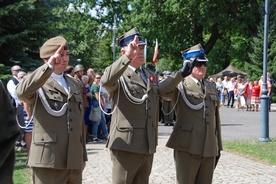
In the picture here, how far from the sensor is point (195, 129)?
19.0ft

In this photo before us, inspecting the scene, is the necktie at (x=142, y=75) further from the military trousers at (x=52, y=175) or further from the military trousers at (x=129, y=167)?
the military trousers at (x=52, y=175)

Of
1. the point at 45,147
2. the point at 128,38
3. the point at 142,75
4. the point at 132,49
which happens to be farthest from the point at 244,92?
the point at 45,147

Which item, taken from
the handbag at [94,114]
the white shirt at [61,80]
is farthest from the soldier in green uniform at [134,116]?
the handbag at [94,114]

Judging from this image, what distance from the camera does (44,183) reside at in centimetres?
472

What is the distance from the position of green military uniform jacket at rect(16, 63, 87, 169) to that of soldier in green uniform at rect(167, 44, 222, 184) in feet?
4.27

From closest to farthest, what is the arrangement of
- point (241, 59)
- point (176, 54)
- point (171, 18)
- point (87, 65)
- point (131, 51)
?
point (131, 51) < point (171, 18) < point (176, 54) < point (241, 59) < point (87, 65)

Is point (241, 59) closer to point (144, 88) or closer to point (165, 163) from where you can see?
point (165, 163)

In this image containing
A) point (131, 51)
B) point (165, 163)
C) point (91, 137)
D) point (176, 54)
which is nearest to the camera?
point (131, 51)

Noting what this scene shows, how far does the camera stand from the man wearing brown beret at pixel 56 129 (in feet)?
15.5

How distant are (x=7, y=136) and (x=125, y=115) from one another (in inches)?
117

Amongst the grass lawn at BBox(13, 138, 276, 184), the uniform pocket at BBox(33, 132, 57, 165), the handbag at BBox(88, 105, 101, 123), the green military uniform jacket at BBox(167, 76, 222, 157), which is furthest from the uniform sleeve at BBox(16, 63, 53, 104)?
the handbag at BBox(88, 105, 101, 123)

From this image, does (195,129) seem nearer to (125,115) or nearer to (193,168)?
(193,168)

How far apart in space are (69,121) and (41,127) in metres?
0.25

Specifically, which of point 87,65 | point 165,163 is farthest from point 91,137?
point 87,65
